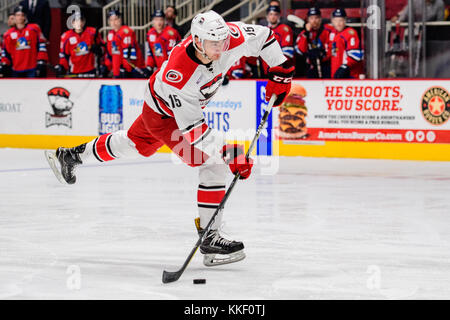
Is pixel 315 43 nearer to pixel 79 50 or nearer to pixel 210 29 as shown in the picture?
pixel 79 50

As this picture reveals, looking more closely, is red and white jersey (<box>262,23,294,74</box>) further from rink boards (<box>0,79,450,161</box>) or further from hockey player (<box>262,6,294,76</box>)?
rink boards (<box>0,79,450,161</box>)

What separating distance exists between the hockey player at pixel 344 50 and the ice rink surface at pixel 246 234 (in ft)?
4.85

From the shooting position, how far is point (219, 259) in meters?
4.40

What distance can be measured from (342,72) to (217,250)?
18.7ft

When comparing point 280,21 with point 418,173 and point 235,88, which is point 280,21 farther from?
point 418,173

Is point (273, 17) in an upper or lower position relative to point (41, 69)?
upper

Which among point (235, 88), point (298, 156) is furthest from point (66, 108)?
point (298, 156)

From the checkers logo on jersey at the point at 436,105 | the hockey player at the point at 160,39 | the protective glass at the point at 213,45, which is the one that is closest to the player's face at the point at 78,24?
the hockey player at the point at 160,39

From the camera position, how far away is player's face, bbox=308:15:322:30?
10305 millimetres

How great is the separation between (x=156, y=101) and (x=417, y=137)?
5115mm

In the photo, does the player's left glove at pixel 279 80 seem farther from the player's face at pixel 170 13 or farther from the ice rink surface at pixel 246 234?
the player's face at pixel 170 13

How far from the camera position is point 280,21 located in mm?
10438

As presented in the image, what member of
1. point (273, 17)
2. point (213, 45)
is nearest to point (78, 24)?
point (273, 17)

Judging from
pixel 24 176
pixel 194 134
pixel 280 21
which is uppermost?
pixel 280 21
